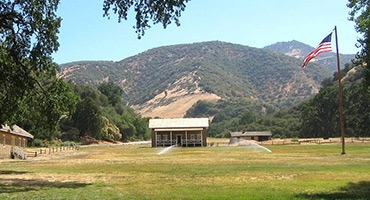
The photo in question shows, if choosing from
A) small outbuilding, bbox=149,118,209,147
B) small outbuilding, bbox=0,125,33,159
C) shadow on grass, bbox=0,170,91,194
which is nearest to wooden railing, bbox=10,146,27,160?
small outbuilding, bbox=0,125,33,159

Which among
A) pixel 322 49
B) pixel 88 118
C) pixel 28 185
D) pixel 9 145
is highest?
pixel 322 49

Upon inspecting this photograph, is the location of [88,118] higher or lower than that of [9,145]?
A: higher

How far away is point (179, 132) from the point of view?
82.8m

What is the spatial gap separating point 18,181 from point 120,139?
100 meters

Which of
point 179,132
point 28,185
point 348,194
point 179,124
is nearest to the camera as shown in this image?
point 348,194

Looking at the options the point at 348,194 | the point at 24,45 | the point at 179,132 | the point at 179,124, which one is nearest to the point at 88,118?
the point at 179,132

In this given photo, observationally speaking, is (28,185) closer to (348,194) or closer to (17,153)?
(348,194)

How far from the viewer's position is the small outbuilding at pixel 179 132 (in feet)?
265

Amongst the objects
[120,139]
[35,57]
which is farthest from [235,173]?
[120,139]

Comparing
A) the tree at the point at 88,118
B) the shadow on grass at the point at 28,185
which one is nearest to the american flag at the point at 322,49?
the shadow on grass at the point at 28,185

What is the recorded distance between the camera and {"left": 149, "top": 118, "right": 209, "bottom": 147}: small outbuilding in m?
80.6

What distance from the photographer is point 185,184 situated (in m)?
18.6

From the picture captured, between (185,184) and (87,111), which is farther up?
(87,111)

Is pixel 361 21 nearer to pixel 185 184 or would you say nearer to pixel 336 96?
pixel 185 184
